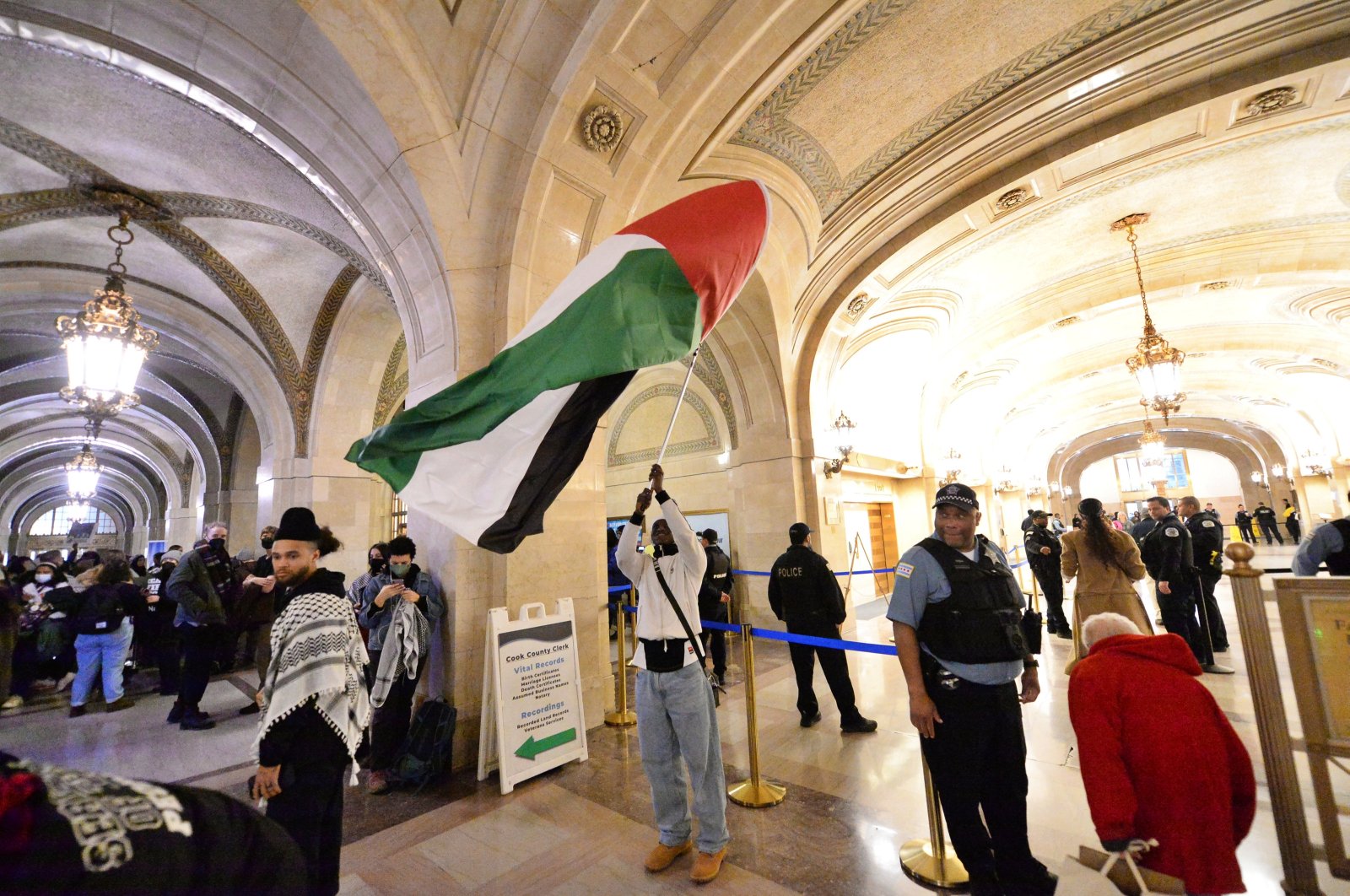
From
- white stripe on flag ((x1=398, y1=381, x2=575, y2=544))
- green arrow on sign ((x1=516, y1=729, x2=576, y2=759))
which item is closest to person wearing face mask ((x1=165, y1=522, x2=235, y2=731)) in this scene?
green arrow on sign ((x1=516, y1=729, x2=576, y2=759))

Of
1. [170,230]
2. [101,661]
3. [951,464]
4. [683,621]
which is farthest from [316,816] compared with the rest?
[951,464]

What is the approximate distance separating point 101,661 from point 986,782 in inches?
300

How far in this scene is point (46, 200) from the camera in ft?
17.4

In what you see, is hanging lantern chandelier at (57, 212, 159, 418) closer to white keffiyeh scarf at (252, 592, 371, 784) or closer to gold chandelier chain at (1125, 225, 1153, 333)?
white keffiyeh scarf at (252, 592, 371, 784)

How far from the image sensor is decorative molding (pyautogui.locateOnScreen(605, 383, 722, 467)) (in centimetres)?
1002

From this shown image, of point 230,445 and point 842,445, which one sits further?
point 230,445

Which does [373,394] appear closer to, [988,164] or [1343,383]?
[988,164]

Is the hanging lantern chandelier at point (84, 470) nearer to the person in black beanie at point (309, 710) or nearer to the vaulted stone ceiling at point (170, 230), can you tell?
the vaulted stone ceiling at point (170, 230)

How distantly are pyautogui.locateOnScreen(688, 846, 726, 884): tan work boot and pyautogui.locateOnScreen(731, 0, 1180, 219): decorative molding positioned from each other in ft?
19.5

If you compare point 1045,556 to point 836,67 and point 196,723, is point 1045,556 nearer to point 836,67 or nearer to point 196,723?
point 836,67

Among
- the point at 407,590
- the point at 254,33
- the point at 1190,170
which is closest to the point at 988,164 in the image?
the point at 1190,170

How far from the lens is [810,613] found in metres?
4.41

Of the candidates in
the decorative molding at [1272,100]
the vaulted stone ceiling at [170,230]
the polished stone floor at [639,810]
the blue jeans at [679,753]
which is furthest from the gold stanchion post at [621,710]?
the decorative molding at [1272,100]

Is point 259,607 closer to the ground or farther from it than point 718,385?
closer to the ground
